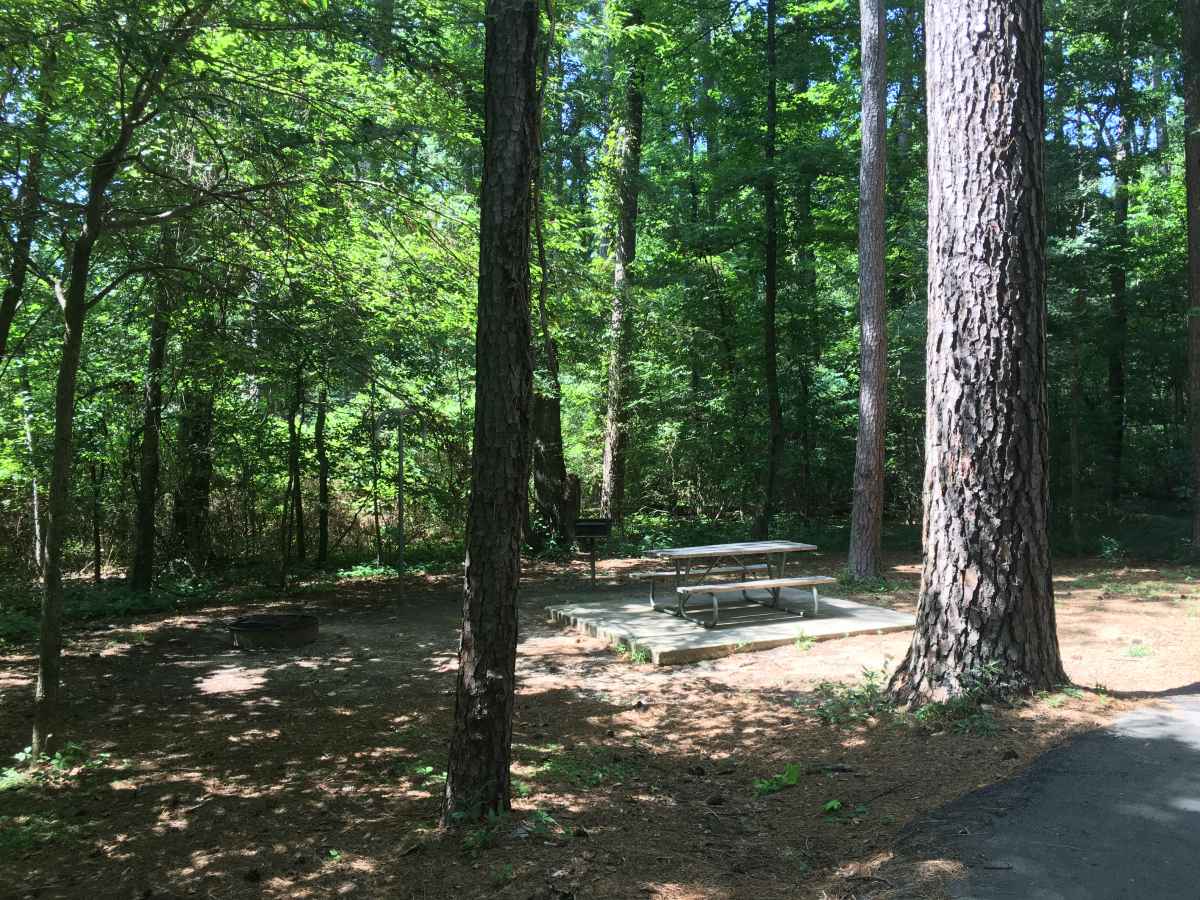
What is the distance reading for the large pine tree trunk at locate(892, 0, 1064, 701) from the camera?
171 inches

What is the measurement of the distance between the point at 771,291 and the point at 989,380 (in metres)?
9.51

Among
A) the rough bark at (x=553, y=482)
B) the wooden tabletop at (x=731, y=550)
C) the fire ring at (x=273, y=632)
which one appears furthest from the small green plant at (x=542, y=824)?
the rough bark at (x=553, y=482)

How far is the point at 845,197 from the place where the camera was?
605 inches

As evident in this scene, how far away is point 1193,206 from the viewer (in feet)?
36.8

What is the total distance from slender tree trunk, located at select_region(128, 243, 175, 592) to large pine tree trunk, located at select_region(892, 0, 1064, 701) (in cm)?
826

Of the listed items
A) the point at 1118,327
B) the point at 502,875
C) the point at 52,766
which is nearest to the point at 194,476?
the point at 52,766

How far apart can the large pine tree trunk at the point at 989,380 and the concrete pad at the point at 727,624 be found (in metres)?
2.08

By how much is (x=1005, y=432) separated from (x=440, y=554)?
10453 mm

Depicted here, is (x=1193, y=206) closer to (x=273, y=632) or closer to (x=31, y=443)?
(x=273, y=632)

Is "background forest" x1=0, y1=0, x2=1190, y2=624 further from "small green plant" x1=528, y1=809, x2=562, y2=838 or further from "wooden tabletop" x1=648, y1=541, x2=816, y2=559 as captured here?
"wooden tabletop" x1=648, y1=541, x2=816, y2=559

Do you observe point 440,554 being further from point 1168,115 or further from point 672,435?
point 1168,115

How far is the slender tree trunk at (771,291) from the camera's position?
1341 cm

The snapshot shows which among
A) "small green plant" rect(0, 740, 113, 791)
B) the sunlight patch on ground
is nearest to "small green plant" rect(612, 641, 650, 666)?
the sunlight patch on ground

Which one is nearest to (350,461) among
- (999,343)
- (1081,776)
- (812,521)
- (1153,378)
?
(812,521)
